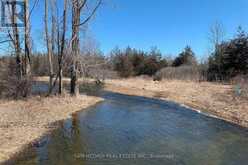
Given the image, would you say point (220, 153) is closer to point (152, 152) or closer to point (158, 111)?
point (152, 152)

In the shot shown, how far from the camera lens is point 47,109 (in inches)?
500

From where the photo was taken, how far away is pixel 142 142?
28.1ft

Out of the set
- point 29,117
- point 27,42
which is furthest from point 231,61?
point 29,117

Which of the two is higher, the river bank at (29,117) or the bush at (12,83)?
the bush at (12,83)

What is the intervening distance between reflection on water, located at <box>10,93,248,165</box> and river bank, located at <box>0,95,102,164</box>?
0.47 m

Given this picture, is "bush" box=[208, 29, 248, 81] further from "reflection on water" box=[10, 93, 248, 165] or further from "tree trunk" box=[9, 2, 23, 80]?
"tree trunk" box=[9, 2, 23, 80]

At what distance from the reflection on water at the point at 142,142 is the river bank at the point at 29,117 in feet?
1.55

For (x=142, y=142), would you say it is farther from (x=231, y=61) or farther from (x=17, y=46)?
(x=231, y=61)

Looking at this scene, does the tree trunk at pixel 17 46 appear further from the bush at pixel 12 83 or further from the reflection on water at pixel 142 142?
the reflection on water at pixel 142 142

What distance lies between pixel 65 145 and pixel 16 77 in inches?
328

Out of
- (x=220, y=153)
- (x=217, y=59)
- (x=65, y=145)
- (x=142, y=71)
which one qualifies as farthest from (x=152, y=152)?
(x=142, y=71)

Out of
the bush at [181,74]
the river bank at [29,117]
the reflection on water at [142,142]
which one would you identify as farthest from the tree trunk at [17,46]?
the bush at [181,74]

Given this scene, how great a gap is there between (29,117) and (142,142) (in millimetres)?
4942

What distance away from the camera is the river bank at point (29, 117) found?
25.1 feet
